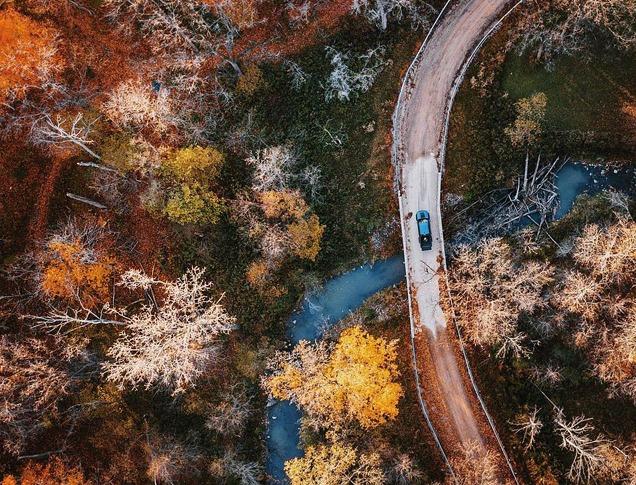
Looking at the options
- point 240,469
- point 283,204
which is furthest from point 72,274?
point 240,469

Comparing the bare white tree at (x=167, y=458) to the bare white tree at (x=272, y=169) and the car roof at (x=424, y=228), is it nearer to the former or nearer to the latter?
the bare white tree at (x=272, y=169)

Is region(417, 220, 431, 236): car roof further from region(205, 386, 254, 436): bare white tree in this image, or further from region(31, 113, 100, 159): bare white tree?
region(31, 113, 100, 159): bare white tree

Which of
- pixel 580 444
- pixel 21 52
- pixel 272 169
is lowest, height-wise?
pixel 580 444

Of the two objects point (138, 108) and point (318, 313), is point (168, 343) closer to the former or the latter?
point (318, 313)

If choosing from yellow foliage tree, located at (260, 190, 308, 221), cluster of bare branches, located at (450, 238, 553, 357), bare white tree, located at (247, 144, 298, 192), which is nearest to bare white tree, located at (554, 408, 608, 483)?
cluster of bare branches, located at (450, 238, 553, 357)

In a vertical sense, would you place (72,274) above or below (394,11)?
below

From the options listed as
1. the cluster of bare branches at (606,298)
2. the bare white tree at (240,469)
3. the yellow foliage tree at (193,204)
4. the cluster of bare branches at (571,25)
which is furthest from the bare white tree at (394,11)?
the bare white tree at (240,469)

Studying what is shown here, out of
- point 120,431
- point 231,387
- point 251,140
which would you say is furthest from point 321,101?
point 120,431

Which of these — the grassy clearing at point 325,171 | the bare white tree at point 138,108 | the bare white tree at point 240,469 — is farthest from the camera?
the grassy clearing at point 325,171
